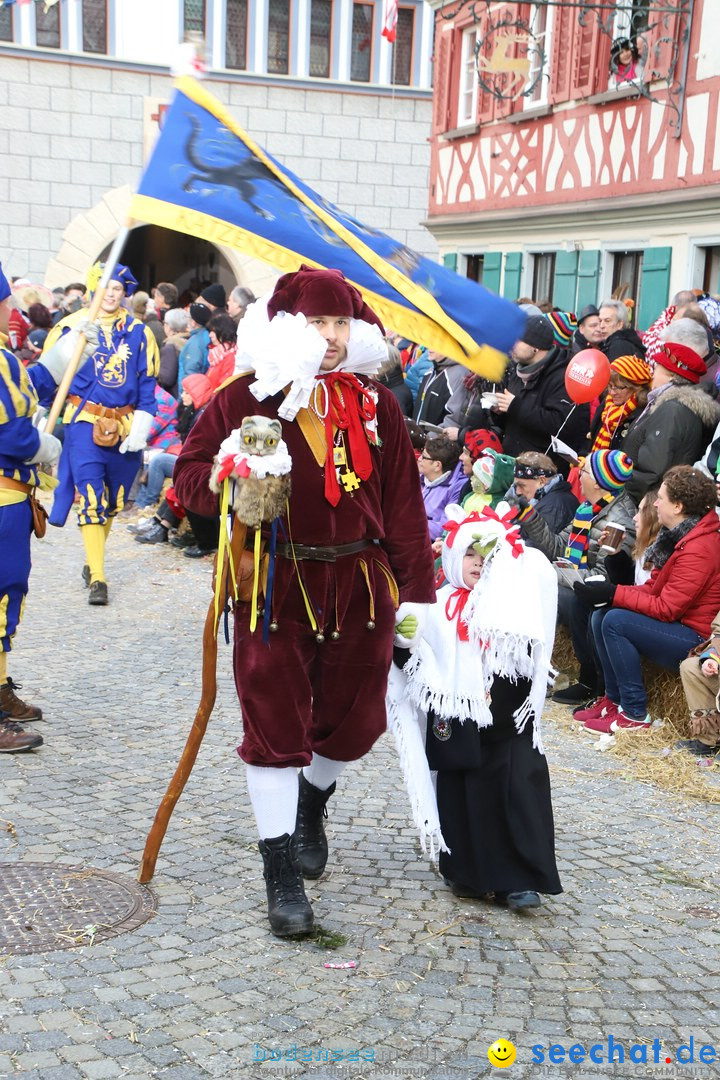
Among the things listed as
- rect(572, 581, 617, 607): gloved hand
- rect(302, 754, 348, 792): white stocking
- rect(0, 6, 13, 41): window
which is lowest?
rect(302, 754, 348, 792): white stocking

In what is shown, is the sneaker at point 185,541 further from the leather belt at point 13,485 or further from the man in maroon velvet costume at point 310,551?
the man in maroon velvet costume at point 310,551

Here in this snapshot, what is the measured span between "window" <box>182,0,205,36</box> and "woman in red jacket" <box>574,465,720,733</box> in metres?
17.9

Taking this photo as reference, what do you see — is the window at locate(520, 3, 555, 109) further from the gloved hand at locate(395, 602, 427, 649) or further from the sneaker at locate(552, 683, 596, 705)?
the gloved hand at locate(395, 602, 427, 649)

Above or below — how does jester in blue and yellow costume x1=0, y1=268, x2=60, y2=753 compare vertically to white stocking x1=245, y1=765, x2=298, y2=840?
above

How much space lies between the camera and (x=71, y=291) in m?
16.6

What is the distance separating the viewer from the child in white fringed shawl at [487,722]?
439cm

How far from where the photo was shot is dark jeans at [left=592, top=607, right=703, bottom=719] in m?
6.39

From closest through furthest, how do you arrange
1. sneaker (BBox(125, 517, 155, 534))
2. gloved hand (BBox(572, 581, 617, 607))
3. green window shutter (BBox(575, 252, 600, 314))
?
gloved hand (BBox(572, 581, 617, 607))
sneaker (BBox(125, 517, 155, 534))
green window shutter (BBox(575, 252, 600, 314))

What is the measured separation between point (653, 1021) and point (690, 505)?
3217 millimetres

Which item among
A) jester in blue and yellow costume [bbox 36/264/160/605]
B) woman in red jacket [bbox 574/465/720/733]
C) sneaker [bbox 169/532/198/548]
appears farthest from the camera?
sneaker [bbox 169/532/198/548]

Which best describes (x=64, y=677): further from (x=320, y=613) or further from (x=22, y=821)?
(x=320, y=613)

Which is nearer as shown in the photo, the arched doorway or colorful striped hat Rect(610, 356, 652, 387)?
colorful striped hat Rect(610, 356, 652, 387)

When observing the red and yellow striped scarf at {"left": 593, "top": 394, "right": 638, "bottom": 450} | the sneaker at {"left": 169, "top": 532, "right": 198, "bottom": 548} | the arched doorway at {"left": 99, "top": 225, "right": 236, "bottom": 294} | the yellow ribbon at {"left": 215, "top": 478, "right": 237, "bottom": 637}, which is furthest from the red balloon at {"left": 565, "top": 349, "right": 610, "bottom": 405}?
the arched doorway at {"left": 99, "top": 225, "right": 236, "bottom": 294}

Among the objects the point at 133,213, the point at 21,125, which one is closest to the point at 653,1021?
the point at 133,213
